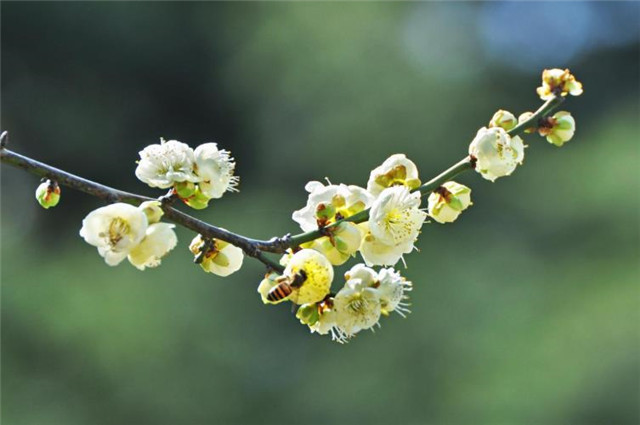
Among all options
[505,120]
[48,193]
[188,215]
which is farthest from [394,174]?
[48,193]

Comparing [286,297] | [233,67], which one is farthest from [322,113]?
[286,297]

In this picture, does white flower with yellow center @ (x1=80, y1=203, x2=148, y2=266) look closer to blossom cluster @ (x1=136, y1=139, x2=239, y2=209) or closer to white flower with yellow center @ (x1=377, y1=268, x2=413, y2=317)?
blossom cluster @ (x1=136, y1=139, x2=239, y2=209)

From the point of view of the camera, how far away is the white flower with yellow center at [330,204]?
42.3 inches

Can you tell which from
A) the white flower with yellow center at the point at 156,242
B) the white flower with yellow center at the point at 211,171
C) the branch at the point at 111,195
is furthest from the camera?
the white flower with yellow center at the point at 211,171

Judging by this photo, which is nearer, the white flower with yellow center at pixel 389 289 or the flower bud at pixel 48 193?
the flower bud at pixel 48 193

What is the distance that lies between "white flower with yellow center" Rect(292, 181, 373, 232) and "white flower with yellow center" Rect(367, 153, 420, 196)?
3 cm

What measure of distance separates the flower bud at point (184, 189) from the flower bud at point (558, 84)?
0.47 metres

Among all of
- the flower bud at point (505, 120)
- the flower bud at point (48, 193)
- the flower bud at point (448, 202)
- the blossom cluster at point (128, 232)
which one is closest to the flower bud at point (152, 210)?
the blossom cluster at point (128, 232)

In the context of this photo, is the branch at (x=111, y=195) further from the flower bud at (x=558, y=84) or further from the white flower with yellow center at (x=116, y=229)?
the flower bud at (x=558, y=84)

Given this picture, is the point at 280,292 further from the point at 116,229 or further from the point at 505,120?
the point at 505,120

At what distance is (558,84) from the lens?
1201 millimetres

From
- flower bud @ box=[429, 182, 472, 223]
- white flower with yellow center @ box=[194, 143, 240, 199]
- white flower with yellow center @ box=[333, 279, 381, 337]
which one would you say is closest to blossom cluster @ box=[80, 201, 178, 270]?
white flower with yellow center @ box=[194, 143, 240, 199]

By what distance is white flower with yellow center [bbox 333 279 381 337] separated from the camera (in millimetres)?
1084

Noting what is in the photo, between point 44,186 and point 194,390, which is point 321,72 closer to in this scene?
point 194,390
